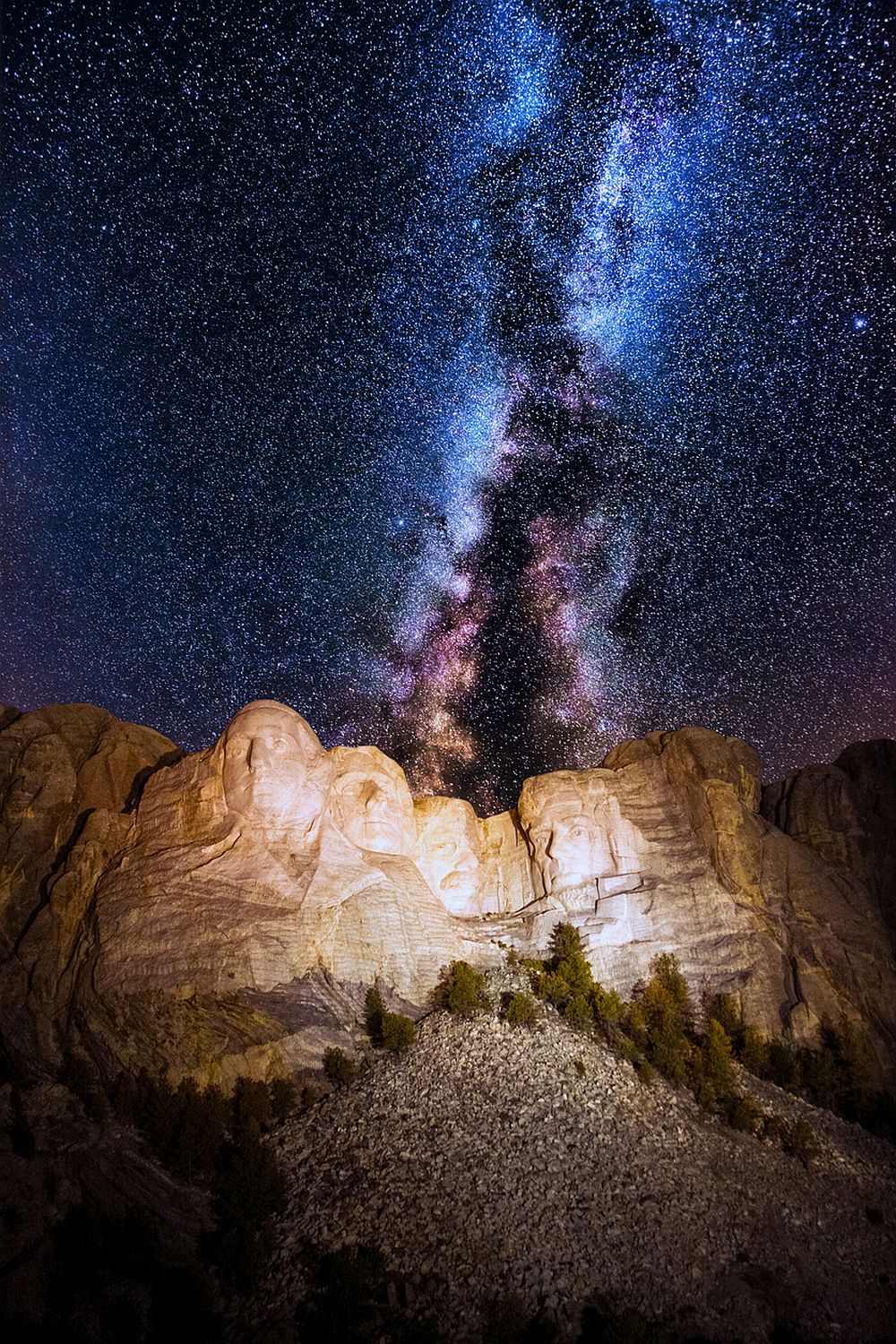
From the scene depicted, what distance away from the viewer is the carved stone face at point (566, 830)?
31922mm

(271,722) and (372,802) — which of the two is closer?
(271,722)

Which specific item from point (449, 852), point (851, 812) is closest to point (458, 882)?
point (449, 852)

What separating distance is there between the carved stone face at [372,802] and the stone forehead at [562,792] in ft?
22.9

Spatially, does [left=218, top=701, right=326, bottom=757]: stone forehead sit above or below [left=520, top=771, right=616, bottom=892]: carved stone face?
above

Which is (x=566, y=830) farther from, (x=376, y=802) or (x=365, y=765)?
(x=365, y=765)

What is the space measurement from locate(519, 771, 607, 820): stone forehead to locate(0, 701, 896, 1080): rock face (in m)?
0.12

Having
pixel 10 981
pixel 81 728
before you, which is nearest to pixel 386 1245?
pixel 10 981

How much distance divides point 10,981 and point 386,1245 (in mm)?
15365

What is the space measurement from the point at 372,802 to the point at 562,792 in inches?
416

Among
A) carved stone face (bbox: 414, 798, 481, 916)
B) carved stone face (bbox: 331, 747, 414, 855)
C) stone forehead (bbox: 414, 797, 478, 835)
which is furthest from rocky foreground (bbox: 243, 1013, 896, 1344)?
stone forehead (bbox: 414, 797, 478, 835)

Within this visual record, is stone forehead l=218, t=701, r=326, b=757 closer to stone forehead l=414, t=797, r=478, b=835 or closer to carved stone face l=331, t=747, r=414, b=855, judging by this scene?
carved stone face l=331, t=747, r=414, b=855

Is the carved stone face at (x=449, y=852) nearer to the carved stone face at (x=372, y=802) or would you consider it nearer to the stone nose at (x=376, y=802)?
the carved stone face at (x=372, y=802)

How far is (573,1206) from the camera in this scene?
15141 millimetres

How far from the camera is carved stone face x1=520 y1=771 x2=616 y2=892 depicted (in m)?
31.9
